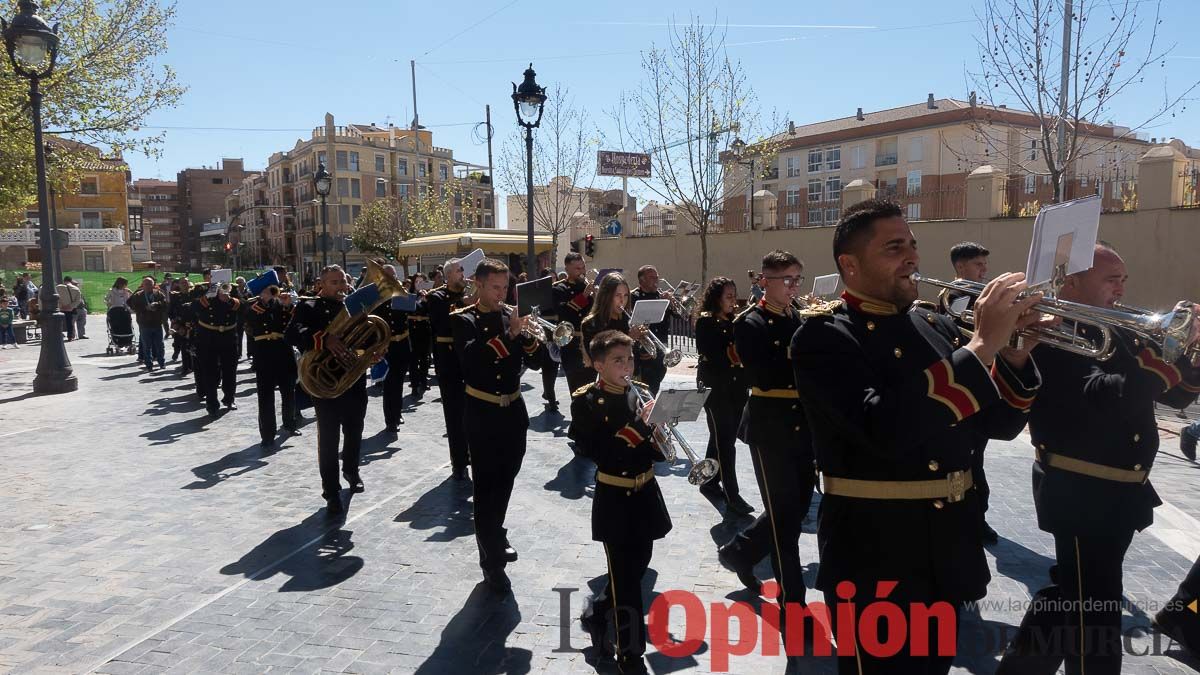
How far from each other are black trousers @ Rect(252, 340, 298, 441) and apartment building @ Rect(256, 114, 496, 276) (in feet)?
201

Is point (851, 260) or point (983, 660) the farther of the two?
point (983, 660)

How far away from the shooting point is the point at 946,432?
264 centimetres

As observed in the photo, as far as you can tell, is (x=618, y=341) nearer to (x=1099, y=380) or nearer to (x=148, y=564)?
(x=1099, y=380)

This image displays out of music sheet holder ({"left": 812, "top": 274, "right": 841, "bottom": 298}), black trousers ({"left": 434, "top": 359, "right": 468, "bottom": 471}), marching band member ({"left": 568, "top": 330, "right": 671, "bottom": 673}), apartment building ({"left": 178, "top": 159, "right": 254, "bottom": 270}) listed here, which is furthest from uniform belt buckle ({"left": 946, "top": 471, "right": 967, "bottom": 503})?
apartment building ({"left": 178, "top": 159, "right": 254, "bottom": 270})

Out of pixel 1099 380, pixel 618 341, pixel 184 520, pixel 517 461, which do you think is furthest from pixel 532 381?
pixel 1099 380

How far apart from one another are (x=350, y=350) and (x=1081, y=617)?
18.4 ft

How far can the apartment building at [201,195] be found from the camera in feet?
361

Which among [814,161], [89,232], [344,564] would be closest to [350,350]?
[344,564]

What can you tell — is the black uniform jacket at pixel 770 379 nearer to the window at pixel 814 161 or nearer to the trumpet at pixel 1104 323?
the trumpet at pixel 1104 323

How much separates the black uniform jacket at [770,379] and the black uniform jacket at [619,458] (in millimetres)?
784

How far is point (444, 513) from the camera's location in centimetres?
682

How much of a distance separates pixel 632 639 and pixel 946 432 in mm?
2118

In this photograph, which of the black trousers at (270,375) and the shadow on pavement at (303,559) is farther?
the black trousers at (270,375)

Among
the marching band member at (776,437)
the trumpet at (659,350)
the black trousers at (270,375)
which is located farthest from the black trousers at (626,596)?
the black trousers at (270,375)
